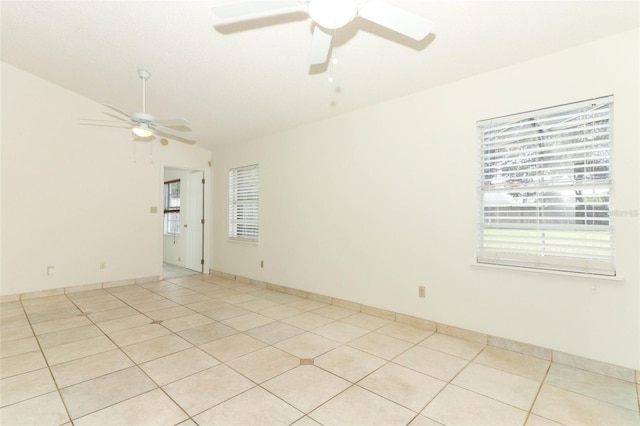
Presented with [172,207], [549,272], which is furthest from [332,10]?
[172,207]

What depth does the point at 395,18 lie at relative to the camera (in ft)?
5.44

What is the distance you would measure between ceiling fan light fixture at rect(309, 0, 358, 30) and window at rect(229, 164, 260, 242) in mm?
4117

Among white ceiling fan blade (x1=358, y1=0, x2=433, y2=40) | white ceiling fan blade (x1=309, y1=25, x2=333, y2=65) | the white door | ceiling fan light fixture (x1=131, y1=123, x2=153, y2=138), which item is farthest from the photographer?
the white door

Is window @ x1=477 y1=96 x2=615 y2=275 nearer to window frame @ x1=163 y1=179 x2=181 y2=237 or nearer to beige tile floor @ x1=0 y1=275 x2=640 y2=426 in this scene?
beige tile floor @ x1=0 y1=275 x2=640 y2=426

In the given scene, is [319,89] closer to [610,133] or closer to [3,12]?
[610,133]

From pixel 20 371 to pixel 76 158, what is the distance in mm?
3594

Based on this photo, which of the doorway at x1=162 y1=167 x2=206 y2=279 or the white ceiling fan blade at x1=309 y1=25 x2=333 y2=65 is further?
the doorway at x1=162 y1=167 x2=206 y2=279

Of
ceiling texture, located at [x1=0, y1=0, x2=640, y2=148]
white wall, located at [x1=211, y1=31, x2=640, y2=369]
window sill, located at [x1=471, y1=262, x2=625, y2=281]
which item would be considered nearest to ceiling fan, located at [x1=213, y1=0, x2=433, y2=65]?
ceiling texture, located at [x1=0, y1=0, x2=640, y2=148]

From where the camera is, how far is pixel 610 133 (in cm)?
243

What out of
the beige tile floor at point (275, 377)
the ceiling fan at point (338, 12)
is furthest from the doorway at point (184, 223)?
the ceiling fan at point (338, 12)

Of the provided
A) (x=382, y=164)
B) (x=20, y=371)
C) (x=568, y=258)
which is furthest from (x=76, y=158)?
(x=568, y=258)

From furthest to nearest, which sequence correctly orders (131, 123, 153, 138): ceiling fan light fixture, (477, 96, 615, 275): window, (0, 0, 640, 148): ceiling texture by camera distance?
(131, 123, 153, 138): ceiling fan light fixture < (477, 96, 615, 275): window < (0, 0, 640, 148): ceiling texture

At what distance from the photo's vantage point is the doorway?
21.7ft

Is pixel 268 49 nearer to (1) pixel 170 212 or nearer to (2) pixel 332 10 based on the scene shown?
(2) pixel 332 10
